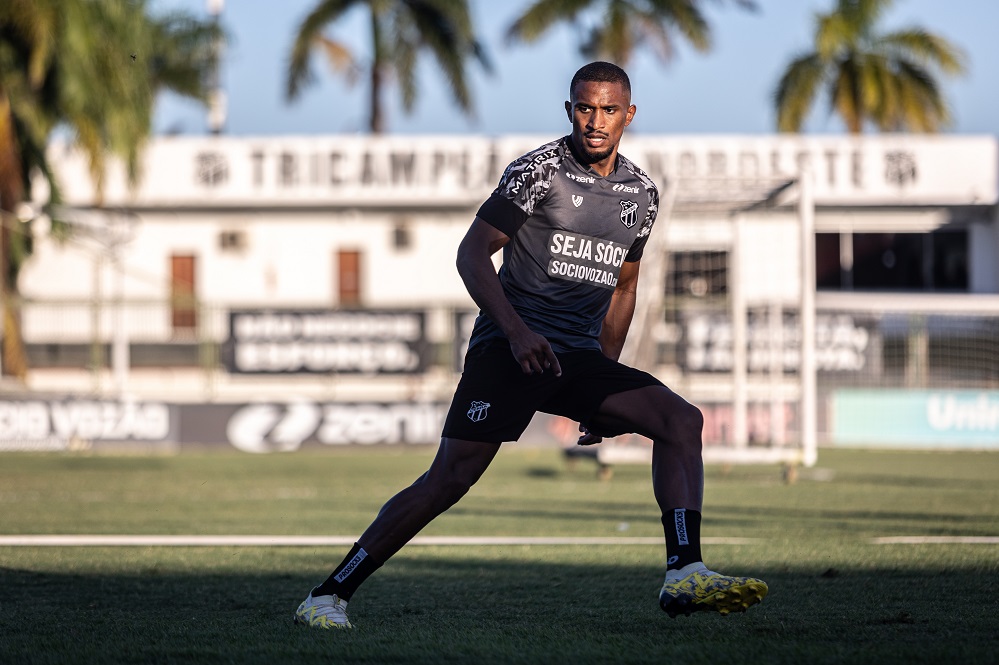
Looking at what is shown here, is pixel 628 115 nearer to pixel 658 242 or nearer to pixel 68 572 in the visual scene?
pixel 68 572

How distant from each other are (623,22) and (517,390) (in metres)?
28.7

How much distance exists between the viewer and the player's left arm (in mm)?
5555

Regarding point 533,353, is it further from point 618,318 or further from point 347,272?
point 347,272

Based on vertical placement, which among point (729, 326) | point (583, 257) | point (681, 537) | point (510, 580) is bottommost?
point (510, 580)

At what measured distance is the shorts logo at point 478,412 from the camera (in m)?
4.94

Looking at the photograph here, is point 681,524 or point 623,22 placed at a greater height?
point 623,22

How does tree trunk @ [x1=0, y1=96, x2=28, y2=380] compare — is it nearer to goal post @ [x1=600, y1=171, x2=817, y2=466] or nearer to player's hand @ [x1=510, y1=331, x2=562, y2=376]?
goal post @ [x1=600, y1=171, x2=817, y2=466]

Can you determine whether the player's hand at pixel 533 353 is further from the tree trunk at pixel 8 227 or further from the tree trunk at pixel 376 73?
the tree trunk at pixel 376 73

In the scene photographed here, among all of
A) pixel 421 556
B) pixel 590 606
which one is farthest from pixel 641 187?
pixel 421 556

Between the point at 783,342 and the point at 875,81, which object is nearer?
the point at 783,342

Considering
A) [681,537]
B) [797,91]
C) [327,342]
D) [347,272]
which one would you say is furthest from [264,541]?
[797,91]

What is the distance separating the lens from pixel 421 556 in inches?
303

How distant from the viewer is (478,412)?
4945 millimetres

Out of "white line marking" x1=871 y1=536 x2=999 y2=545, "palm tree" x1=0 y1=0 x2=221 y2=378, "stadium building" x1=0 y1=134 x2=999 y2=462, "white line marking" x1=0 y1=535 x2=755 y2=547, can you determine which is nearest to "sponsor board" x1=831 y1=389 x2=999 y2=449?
"stadium building" x1=0 y1=134 x2=999 y2=462
